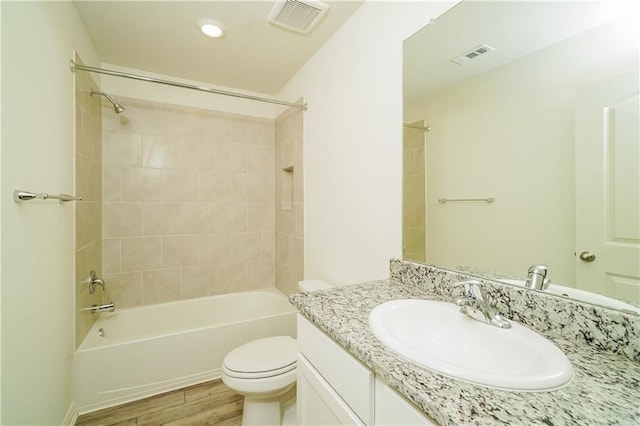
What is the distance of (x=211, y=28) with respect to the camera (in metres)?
1.63

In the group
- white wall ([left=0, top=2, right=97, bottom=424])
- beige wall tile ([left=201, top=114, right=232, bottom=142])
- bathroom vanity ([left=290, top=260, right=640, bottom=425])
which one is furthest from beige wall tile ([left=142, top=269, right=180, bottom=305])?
bathroom vanity ([left=290, top=260, right=640, bottom=425])

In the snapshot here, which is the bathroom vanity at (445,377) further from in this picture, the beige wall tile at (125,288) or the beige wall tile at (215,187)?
the beige wall tile at (125,288)

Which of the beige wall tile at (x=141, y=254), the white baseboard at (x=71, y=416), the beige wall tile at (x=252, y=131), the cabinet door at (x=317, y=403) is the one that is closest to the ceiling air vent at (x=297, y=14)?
the beige wall tile at (x=252, y=131)

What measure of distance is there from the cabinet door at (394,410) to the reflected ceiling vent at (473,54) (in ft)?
3.76

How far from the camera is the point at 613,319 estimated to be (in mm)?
610

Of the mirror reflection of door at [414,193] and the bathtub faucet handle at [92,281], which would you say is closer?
the mirror reflection of door at [414,193]

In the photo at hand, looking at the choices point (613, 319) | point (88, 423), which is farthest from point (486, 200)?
point (88, 423)

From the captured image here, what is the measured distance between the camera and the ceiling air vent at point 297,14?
4.62ft

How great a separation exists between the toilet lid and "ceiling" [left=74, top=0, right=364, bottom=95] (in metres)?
1.97

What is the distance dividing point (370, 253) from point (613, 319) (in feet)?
3.00

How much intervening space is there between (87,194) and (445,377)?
2272 mm

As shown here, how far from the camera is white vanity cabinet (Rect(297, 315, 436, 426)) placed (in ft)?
1.83

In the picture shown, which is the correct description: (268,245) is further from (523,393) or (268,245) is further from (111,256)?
(523,393)

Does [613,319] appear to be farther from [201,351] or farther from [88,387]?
[88,387]
